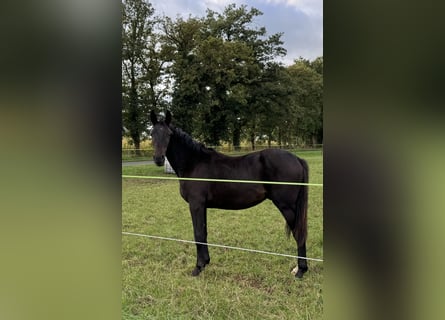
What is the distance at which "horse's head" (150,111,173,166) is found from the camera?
161 cm

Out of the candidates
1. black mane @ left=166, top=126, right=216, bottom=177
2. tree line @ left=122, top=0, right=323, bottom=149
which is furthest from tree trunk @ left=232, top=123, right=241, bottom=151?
black mane @ left=166, top=126, right=216, bottom=177

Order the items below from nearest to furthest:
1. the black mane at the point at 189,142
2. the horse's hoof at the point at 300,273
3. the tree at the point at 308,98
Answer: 1. the tree at the point at 308,98
2. the horse's hoof at the point at 300,273
3. the black mane at the point at 189,142

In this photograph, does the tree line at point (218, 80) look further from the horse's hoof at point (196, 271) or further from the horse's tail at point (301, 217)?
the horse's hoof at point (196, 271)

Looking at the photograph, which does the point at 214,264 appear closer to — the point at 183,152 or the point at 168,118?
the point at 183,152

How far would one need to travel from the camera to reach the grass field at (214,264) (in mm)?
1355

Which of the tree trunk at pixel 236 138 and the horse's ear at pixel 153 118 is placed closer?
the tree trunk at pixel 236 138

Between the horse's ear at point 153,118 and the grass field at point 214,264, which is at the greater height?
the horse's ear at point 153,118

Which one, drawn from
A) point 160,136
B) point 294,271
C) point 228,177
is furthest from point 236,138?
point 294,271

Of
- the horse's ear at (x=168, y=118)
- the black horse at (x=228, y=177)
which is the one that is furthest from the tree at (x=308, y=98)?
the horse's ear at (x=168, y=118)

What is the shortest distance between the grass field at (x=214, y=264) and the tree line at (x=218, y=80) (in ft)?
0.60
